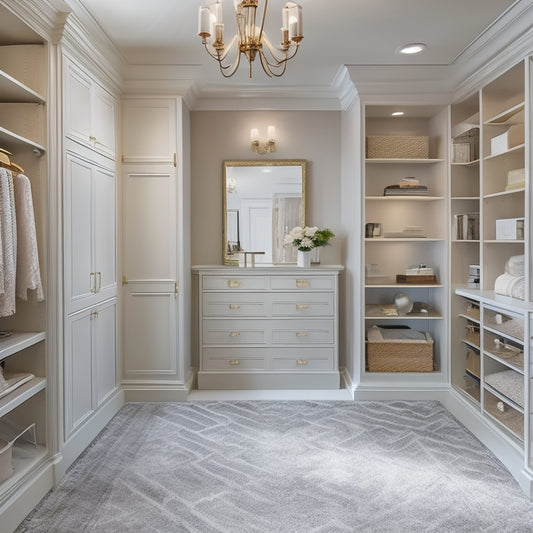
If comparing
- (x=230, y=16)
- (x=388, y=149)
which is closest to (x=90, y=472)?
(x=230, y=16)

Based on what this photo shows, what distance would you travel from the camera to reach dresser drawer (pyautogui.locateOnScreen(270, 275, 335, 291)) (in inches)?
159

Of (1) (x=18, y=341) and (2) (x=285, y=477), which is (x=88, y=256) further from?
(2) (x=285, y=477)

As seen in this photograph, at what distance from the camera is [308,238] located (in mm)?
4082

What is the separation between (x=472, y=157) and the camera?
12.1ft

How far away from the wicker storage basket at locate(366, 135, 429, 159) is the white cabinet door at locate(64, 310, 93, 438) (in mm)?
2627

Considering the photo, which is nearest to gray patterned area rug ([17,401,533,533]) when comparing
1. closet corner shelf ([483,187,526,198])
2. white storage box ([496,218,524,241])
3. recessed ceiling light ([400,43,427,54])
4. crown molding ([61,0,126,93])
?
white storage box ([496,218,524,241])

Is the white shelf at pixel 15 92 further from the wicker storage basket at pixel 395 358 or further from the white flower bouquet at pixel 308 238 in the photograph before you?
the wicker storage basket at pixel 395 358

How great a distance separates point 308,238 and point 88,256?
1.86 meters

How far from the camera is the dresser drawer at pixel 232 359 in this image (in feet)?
13.5

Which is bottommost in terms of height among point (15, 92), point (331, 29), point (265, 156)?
point (15, 92)

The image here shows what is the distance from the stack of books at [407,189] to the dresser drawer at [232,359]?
180 centimetres

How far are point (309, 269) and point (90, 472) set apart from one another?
2.26 meters

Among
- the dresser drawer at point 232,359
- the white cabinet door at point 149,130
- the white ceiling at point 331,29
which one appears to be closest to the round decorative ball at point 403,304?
the dresser drawer at point 232,359

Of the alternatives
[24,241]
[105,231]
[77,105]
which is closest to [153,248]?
[105,231]
